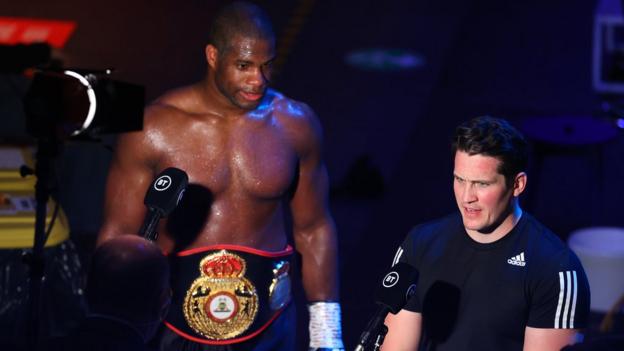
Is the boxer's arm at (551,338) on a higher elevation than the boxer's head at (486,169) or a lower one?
lower

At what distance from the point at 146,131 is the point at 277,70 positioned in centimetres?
801

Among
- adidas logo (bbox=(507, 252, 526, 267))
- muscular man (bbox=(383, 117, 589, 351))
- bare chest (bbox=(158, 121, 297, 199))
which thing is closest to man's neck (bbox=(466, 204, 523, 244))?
muscular man (bbox=(383, 117, 589, 351))

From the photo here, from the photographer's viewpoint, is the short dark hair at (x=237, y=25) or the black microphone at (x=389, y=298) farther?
the short dark hair at (x=237, y=25)

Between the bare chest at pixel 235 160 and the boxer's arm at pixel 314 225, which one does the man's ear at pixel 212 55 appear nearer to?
the bare chest at pixel 235 160

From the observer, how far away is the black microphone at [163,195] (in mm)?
4934

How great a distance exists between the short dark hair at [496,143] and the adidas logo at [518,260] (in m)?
0.30

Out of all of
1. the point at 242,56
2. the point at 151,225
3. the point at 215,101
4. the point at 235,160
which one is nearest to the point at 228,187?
the point at 235,160

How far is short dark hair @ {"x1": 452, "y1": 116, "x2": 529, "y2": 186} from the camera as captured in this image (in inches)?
187

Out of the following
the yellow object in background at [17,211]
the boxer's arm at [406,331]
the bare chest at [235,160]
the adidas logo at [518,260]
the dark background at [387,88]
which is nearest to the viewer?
the adidas logo at [518,260]

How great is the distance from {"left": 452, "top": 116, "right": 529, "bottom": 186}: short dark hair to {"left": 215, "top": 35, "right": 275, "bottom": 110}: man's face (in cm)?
118

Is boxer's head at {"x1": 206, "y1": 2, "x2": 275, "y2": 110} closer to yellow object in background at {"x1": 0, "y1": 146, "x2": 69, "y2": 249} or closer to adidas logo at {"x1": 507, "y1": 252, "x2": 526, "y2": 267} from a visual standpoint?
adidas logo at {"x1": 507, "y1": 252, "x2": 526, "y2": 267}

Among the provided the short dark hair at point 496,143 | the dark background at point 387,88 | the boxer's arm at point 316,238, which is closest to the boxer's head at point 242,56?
the boxer's arm at point 316,238

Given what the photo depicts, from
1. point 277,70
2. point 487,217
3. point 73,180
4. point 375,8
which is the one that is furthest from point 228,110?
point 375,8

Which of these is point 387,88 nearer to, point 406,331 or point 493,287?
point 406,331
